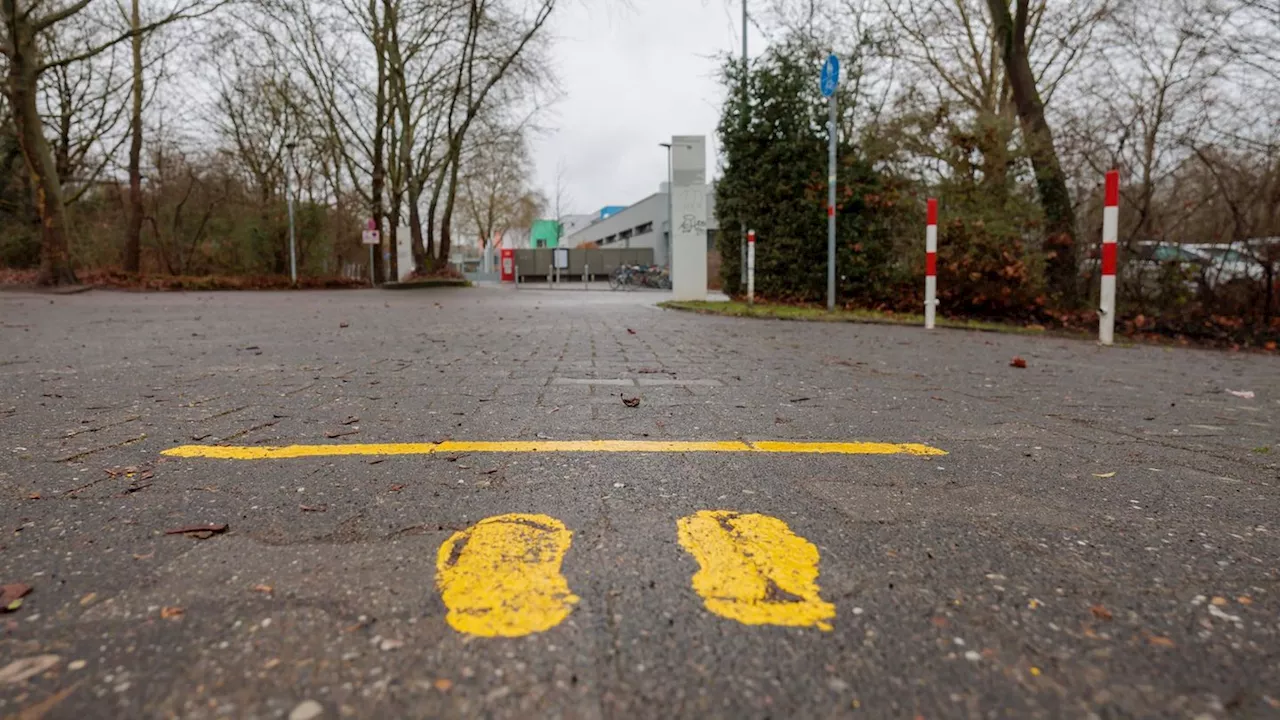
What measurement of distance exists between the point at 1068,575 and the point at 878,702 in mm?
810

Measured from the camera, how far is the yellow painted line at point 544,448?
287 cm

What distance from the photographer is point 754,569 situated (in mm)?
1781

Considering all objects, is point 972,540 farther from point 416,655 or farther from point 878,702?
point 416,655

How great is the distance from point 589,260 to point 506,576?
51.6m

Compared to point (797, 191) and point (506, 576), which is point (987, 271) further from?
point (506, 576)

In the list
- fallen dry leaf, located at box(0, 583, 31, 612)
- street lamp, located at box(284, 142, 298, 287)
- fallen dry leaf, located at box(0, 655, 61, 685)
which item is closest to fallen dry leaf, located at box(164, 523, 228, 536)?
fallen dry leaf, located at box(0, 583, 31, 612)

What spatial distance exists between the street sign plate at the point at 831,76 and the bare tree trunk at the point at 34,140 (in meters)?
18.3

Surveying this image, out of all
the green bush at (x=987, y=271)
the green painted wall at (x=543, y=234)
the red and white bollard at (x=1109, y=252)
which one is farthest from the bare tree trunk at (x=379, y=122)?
the green painted wall at (x=543, y=234)

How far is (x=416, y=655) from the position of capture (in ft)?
4.53

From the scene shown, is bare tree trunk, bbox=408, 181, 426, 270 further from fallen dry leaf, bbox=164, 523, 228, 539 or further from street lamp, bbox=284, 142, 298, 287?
fallen dry leaf, bbox=164, 523, 228, 539

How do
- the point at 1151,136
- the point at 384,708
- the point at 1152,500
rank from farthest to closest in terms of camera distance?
the point at 1151,136 < the point at 1152,500 < the point at 384,708

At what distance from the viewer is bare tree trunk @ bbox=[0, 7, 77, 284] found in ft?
56.8

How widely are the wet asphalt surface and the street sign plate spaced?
7.76 m

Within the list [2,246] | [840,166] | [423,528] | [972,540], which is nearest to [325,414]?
[423,528]
